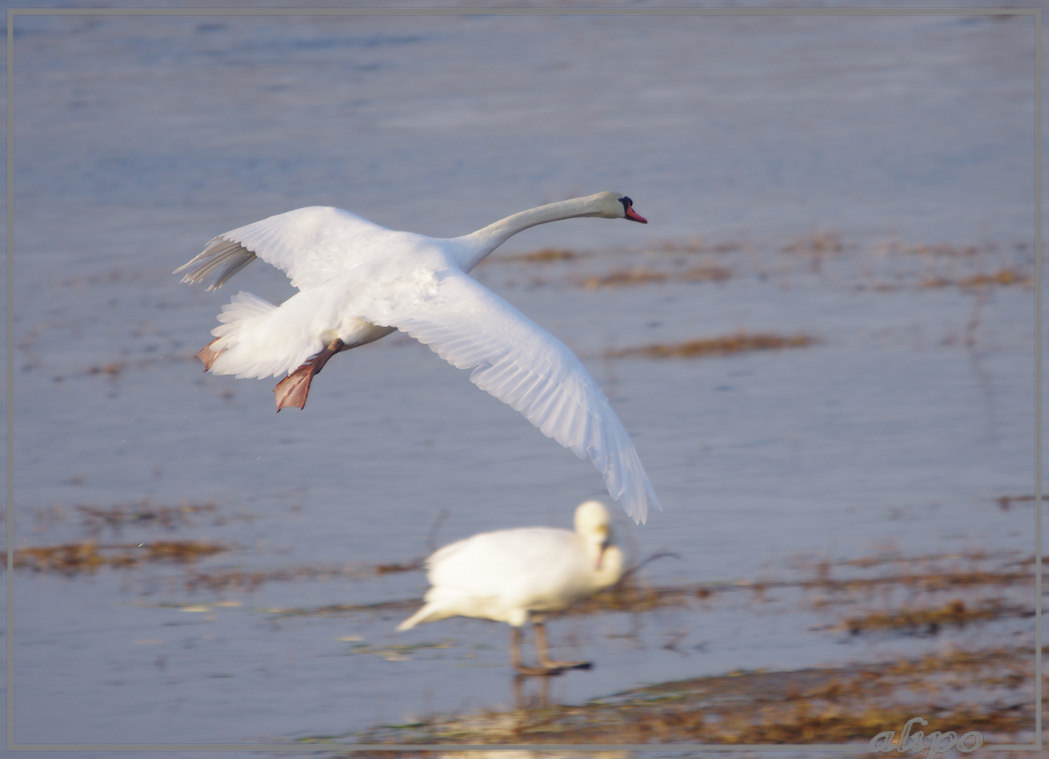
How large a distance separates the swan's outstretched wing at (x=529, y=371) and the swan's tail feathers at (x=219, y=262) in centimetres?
130

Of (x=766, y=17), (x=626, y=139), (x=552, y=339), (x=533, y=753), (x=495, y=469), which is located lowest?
(x=533, y=753)

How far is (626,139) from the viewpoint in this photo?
15.8 m

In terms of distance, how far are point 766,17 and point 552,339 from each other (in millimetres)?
15255

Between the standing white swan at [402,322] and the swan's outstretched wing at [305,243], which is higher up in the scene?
the swan's outstretched wing at [305,243]

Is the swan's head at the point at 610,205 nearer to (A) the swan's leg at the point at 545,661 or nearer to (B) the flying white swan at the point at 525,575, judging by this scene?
(B) the flying white swan at the point at 525,575

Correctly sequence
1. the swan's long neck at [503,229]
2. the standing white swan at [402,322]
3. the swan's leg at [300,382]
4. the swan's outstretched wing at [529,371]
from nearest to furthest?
the swan's outstretched wing at [529,371], the standing white swan at [402,322], the swan's leg at [300,382], the swan's long neck at [503,229]

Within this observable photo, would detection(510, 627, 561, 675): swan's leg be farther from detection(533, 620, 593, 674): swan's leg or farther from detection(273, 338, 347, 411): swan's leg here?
detection(273, 338, 347, 411): swan's leg

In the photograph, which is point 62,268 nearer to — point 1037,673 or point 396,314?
point 396,314

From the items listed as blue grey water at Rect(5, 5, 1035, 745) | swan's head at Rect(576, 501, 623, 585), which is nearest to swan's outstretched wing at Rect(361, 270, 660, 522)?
swan's head at Rect(576, 501, 623, 585)

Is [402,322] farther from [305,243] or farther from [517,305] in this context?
[517,305]

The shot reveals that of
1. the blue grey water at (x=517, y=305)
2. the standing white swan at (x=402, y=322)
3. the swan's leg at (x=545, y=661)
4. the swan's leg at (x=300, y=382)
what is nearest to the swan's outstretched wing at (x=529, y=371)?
the standing white swan at (x=402, y=322)

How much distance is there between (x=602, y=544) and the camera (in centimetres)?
562

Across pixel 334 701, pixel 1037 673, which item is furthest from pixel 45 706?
pixel 1037 673

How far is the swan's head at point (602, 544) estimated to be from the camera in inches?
221
